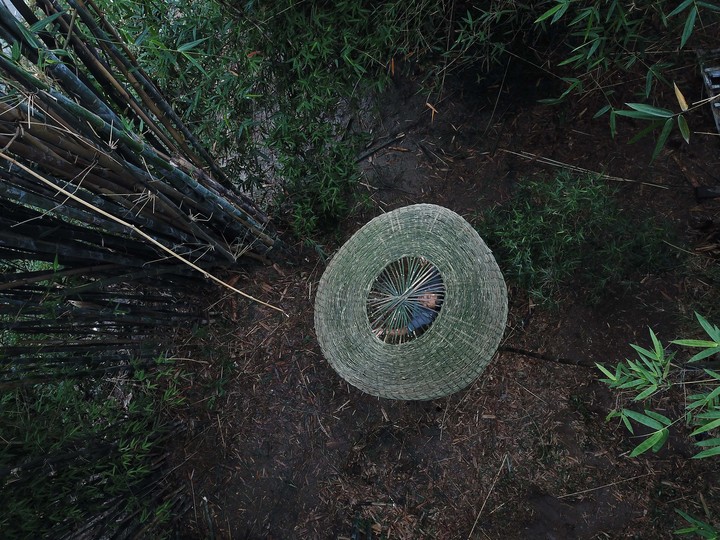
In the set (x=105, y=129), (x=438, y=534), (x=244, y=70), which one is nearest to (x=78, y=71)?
(x=105, y=129)

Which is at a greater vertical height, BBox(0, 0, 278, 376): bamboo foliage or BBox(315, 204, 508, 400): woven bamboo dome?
BBox(0, 0, 278, 376): bamboo foliage

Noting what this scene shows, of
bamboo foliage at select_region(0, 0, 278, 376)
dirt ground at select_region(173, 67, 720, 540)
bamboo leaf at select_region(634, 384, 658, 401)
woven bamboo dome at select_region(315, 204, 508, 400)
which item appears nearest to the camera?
bamboo foliage at select_region(0, 0, 278, 376)

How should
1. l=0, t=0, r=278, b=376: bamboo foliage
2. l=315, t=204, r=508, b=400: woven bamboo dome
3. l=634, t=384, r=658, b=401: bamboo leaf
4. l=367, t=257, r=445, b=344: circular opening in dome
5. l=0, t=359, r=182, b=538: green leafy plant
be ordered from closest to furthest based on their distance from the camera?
l=0, t=0, r=278, b=376: bamboo foliage < l=634, t=384, r=658, b=401: bamboo leaf < l=0, t=359, r=182, b=538: green leafy plant < l=315, t=204, r=508, b=400: woven bamboo dome < l=367, t=257, r=445, b=344: circular opening in dome

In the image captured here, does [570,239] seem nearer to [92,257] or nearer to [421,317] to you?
[421,317]

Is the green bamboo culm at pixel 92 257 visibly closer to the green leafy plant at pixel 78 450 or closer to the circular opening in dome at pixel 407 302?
the green leafy plant at pixel 78 450

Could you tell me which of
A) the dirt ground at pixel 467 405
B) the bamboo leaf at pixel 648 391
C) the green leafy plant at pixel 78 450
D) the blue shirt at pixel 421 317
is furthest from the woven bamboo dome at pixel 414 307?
the green leafy plant at pixel 78 450

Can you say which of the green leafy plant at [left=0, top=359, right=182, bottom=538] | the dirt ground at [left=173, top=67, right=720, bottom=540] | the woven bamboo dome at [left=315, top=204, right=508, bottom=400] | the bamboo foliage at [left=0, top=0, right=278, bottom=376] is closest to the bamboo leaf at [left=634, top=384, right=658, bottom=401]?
the woven bamboo dome at [left=315, top=204, right=508, bottom=400]

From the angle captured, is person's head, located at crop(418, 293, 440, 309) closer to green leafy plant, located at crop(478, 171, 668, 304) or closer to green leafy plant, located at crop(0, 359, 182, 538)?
green leafy plant, located at crop(478, 171, 668, 304)
